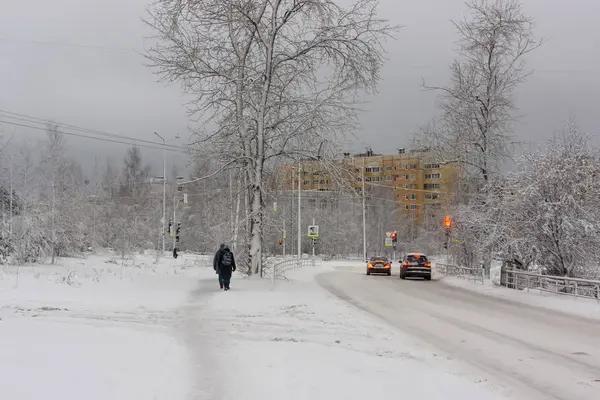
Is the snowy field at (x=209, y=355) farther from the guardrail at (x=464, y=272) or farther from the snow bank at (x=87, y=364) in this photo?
the guardrail at (x=464, y=272)

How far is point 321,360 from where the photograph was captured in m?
8.09

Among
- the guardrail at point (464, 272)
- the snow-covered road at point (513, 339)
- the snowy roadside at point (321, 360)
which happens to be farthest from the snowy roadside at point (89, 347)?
the guardrail at point (464, 272)

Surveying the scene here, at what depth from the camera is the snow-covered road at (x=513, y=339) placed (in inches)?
307

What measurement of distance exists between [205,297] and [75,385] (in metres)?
10.9

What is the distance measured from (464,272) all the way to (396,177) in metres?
52.7

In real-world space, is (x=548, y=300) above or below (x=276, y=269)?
below

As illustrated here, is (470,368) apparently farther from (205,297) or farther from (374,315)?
(205,297)

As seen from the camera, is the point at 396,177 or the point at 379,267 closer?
the point at 379,267

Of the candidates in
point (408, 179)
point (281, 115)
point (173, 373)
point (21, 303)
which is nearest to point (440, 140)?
point (281, 115)

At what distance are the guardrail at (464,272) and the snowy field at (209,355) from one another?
1948 centimetres

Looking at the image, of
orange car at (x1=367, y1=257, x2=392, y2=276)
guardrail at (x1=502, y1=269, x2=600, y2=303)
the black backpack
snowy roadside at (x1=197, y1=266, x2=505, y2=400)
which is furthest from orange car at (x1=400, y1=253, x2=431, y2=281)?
snowy roadside at (x1=197, y1=266, x2=505, y2=400)

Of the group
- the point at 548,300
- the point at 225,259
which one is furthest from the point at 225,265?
the point at 548,300

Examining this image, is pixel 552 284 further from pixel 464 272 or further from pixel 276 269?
pixel 464 272

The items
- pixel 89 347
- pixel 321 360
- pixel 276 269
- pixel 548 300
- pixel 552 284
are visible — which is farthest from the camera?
pixel 276 269
